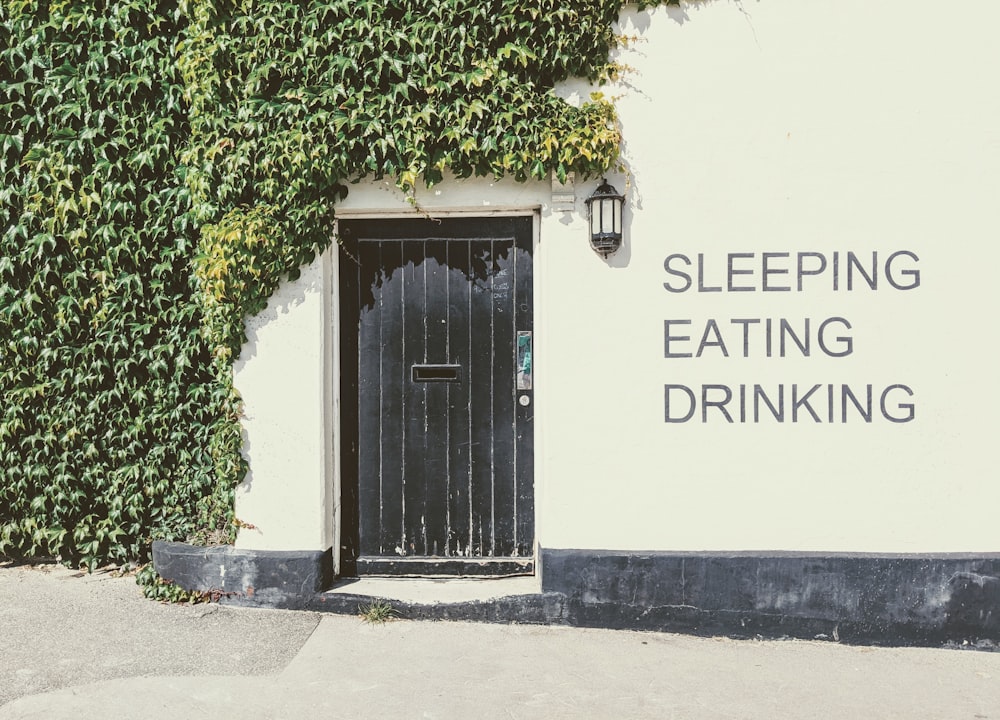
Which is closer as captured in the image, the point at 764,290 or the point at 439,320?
the point at 764,290

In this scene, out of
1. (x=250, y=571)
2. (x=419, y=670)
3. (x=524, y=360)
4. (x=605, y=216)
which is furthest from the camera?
(x=524, y=360)

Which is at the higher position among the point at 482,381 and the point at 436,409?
the point at 482,381

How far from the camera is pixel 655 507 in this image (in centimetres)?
385

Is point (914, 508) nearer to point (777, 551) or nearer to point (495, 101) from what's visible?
point (777, 551)

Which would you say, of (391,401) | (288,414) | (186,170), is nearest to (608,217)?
(391,401)

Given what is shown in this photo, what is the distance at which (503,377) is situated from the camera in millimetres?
4145

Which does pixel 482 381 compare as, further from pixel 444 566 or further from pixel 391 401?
pixel 444 566

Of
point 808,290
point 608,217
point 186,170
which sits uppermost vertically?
point 186,170

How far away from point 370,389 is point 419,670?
1694 millimetres

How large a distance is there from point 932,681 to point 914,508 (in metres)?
0.92

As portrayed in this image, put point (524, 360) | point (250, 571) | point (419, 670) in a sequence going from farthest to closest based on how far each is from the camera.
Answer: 1. point (524, 360)
2. point (250, 571)
3. point (419, 670)

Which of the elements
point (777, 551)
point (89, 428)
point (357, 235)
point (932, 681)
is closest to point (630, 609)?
point (777, 551)

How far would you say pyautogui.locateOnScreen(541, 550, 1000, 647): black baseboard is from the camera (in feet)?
12.1

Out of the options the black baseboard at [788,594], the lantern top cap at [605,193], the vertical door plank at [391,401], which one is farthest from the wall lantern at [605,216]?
the black baseboard at [788,594]
